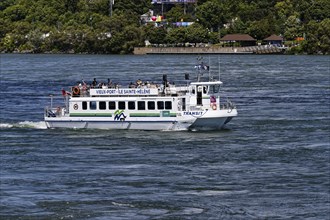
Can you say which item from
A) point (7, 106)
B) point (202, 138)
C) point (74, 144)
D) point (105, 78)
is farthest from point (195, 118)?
point (105, 78)

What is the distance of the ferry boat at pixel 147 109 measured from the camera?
67.0 meters

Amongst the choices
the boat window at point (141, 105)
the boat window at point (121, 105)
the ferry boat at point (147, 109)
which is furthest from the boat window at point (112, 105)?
the boat window at point (141, 105)

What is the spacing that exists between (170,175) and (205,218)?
349 inches

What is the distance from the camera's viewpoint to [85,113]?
68688 millimetres

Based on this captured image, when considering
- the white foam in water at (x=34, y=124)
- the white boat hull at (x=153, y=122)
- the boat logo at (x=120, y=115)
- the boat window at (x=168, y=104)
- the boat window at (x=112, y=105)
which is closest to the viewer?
the white boat hull at (x=153, y=122)

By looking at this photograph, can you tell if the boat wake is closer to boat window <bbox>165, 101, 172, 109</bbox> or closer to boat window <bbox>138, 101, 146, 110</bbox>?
boat window <bbox>138, 101, 146, 110</bbox>

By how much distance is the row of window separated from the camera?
2650 inches

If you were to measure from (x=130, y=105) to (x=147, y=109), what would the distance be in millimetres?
1018

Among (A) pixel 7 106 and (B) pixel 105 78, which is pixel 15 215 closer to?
(A) pixel 7 106

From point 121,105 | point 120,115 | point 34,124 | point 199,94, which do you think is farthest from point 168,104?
point 34,124

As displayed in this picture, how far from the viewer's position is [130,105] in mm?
67812

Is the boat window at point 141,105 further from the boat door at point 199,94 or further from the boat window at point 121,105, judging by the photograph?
the boat door at point 199,94

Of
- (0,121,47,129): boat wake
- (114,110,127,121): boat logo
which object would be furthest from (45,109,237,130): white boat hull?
(0,121,47,129): boat wake

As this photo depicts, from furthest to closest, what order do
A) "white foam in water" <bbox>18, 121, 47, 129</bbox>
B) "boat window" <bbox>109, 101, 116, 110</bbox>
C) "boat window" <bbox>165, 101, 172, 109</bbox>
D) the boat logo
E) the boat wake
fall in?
the boat wake, "white foam in water" <bbox>18, 121, 47, 129</bbox>, "boat window" <bbox>109, 101, 116, 110</bbox>, the boat logo, "boat window" <bbox>165, 101, 172, 109</bbox>
